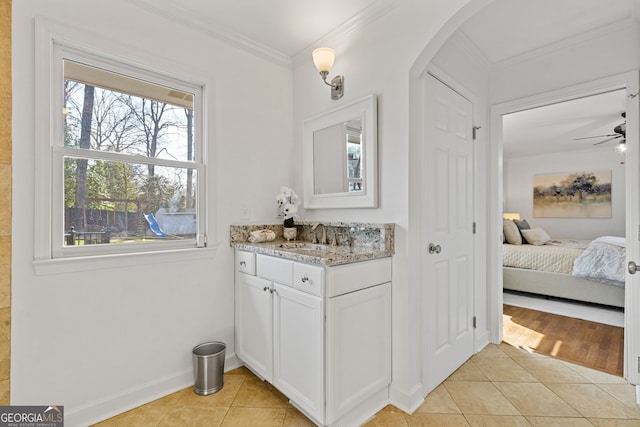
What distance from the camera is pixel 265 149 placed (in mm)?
2424

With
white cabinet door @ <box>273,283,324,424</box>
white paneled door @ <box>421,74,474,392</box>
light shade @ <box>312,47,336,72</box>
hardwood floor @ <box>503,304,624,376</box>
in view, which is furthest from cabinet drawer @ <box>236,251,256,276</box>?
hardwood floor @ <box>503,304,624,376</box>

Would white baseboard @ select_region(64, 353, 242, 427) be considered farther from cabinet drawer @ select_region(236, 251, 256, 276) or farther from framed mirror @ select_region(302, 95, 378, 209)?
framed mirror @ select_region(302, 95, 378, 209)

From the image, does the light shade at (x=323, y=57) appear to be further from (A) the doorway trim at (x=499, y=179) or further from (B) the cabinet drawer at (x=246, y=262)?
(A) the doorway trim at (x=499, y=179)

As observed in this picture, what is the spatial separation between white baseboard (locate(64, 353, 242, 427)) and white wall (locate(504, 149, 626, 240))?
7395mm

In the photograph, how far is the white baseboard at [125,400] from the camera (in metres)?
1.62

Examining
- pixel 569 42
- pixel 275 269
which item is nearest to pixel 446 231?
pixel 275 269

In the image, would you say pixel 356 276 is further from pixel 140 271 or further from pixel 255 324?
pixel 140 271

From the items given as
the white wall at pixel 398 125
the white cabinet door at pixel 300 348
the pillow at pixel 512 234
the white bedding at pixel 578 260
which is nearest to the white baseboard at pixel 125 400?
the white cabinet door at pixel 300 348

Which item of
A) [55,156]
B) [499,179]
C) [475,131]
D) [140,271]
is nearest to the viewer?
[55,156]

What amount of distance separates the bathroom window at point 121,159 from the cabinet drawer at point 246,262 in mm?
274

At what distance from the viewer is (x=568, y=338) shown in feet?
8.90

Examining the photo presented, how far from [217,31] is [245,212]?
1.31 m

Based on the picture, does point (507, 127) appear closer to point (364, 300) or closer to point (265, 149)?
point (265, 149)

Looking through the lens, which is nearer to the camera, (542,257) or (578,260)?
(578,260)
